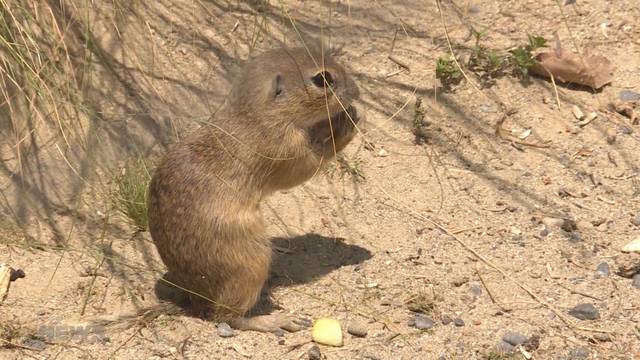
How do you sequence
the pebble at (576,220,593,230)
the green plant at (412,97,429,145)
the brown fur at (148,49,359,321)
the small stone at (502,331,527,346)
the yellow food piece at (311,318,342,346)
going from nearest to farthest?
the small stone at (502,331,527,346)
the yellow food piece at (311,318,342,346)
the brown fur at (148,49,359,321)
the pebble at (576,220,593,230)
the green plant at (412,97,429,145)

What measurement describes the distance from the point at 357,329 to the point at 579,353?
3.64 feet

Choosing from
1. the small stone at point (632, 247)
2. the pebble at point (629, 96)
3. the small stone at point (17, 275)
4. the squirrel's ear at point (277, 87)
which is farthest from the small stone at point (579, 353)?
the small stone at point (17, 275)

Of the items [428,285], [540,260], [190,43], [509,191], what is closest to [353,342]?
[428,285]

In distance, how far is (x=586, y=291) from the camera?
15.8 ft

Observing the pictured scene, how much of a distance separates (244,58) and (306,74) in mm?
1893

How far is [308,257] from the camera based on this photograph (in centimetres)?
557

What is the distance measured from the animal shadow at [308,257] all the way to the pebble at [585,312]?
127 cm

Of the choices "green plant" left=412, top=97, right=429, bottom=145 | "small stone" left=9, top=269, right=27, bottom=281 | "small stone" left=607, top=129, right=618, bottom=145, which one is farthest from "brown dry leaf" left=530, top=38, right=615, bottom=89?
"small stone" left=9, top=269, right=27, bottom=281

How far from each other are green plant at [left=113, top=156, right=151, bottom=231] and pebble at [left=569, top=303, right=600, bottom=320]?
2622mm

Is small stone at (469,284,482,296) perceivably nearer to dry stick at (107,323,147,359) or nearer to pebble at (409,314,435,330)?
pebble at (409,314,435,330)

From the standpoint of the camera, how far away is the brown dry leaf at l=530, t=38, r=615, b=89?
20.7 feet

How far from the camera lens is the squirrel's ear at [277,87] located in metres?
4.93

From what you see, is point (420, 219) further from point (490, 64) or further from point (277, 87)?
point (490, 64)

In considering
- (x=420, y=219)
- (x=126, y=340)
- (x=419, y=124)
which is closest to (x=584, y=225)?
(x=420, y=219)
